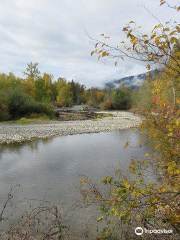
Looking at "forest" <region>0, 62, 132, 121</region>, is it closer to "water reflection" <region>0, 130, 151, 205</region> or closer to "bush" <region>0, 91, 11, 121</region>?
"bush" <region>0, 91, 11, 121</region>

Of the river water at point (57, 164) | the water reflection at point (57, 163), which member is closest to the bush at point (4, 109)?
the water reflection at point (57, 163)

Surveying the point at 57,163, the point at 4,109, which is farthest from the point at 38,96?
the point at 57,163

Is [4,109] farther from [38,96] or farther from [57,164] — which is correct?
[38,96]

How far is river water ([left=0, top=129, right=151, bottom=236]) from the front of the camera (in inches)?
306

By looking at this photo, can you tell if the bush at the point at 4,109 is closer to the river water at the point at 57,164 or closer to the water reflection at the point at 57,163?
the water reflection at the point at 57,163

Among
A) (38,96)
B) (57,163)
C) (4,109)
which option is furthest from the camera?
(38,96)

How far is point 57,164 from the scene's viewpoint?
1112 centimetres

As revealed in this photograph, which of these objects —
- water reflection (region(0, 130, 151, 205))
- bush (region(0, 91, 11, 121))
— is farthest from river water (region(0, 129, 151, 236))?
bush (region(0, 91, 11, 121))

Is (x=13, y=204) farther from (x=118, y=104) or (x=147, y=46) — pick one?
(x=118, y=104)

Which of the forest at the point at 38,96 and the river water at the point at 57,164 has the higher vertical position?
the forest at the point at 38,96

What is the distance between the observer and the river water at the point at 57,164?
7.77m

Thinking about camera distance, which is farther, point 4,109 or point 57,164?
point 4,109

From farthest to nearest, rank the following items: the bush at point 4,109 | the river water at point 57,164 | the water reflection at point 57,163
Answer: the bush at point 4,109 → the water reflection at point 57,163 → the river water at point 57,164

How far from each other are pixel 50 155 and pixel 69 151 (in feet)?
4.64
